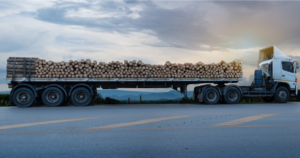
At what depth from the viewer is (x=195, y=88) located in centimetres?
2022

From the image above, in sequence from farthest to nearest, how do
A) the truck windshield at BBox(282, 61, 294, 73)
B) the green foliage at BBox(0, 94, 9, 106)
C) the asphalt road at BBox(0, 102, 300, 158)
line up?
the green foliage at BBox(0, 94, 9, 106) < the truck windshield at BBox(282, 61, 294, 73) < the asphalt road at BBox(0, 102, 300, 158)

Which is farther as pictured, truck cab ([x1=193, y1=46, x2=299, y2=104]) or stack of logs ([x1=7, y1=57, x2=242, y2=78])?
truck cab ([x1=193, y1=46, x2=299, y2=104])

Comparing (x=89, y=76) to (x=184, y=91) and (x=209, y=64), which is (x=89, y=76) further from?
(x=209, y=64)

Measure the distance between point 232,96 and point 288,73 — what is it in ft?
15.6

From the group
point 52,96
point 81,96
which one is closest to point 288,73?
point 81,96

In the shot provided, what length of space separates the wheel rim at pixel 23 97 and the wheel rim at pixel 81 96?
300cm

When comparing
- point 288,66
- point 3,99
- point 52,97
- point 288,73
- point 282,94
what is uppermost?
point 288,66

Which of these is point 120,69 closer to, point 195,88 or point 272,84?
point 195,88

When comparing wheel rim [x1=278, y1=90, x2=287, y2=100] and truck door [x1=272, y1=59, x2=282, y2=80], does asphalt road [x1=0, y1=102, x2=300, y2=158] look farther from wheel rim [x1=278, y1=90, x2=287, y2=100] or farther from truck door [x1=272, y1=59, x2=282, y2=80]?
wheel rim [x1=278, y1=90, x2=287, y2=100]

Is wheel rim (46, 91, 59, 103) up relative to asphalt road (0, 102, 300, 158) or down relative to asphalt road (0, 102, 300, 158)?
up

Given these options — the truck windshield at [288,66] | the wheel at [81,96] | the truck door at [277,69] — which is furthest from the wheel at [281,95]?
the wheel at [81,96]

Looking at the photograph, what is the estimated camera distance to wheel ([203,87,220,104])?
Result: 18.4m

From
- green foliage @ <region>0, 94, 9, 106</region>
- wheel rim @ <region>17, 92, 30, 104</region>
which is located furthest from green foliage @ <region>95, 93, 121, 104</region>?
green foliage @ <region>0, 94, 9, 106</region>

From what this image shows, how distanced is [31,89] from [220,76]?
41.3ft
